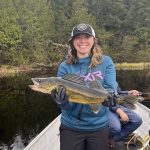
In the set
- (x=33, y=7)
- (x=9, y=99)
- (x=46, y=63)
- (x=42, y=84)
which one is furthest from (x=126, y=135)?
(x=33, y=7)

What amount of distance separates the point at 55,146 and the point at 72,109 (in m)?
4.48

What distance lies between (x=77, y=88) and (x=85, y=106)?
331mm

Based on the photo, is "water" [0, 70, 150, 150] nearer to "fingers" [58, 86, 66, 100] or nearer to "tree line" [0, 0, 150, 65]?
"fingers" [58, 86, 66, 100]

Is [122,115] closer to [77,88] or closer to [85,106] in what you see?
[85,106]

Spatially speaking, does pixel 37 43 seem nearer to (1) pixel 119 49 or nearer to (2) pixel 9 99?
(1) pixel 119 49

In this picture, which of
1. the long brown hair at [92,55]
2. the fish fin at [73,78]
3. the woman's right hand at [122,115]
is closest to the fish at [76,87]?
the fish fin at [73,78]

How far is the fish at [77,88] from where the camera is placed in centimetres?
469

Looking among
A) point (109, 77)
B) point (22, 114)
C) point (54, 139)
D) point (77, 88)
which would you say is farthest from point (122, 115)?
point (22, 114)

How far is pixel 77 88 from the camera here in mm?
4723

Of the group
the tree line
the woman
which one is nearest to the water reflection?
the woman

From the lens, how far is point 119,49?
233 ft

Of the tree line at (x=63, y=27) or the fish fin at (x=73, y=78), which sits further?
the tree line at (x=63, y=27)

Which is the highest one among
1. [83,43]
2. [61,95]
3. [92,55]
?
[83,43]

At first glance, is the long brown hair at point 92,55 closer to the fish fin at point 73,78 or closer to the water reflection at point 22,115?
the fish fin at point 73,78
